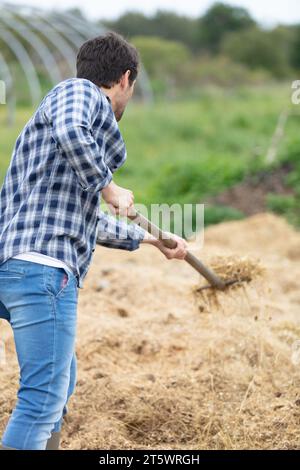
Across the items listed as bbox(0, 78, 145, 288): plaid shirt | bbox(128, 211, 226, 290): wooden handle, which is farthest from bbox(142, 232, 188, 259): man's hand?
bbox(0, 78, 145, 288): plaid shirt

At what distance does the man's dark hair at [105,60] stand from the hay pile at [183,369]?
170 cm

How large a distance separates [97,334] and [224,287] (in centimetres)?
108

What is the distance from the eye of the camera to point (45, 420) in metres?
2.60

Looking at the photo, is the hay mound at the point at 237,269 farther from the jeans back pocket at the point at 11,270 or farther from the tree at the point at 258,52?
the tree at the point at 258,52

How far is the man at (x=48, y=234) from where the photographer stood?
256 cm

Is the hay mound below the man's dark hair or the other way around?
below

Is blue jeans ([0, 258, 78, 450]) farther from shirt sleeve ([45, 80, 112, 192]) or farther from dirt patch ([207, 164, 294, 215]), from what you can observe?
dirt patch ([207, 164, 294, 215])

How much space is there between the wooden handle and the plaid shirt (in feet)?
1.37

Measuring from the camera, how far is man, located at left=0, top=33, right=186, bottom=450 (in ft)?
8.39

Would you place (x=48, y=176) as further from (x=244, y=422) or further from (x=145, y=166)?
(x=145, y=166)

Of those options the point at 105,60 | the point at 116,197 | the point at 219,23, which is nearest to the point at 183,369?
the point at 116,197

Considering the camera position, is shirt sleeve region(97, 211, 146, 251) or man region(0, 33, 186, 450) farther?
shirt sleeve region(97, 211, 146, 251)

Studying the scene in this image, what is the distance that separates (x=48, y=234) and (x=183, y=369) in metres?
2.16
